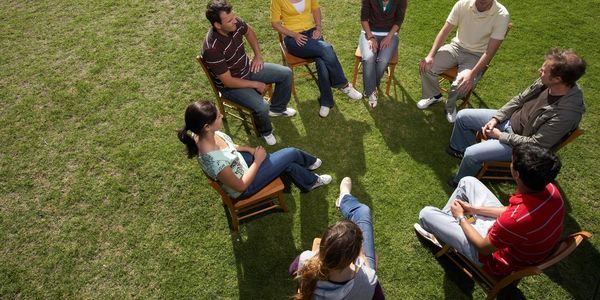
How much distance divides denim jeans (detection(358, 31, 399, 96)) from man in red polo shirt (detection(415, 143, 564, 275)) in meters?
2.36

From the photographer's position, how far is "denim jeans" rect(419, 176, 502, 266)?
3.32 metres

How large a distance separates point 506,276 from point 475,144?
161cm

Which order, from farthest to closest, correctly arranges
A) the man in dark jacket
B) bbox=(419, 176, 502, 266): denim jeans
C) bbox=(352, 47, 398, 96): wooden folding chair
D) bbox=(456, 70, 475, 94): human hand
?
bbox=(352, 47, 398, 96): wooden folding chair < bbox=(456, 70, 475, 94): human hand < the man in dark jacket < bbox=(419, 176, 502, 266): denim jeans

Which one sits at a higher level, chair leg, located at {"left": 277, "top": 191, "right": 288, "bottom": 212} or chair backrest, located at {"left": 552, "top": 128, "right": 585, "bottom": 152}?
chair backrest, located at {"left": 552, "top": 128, "right": 585, "bottom": 152}

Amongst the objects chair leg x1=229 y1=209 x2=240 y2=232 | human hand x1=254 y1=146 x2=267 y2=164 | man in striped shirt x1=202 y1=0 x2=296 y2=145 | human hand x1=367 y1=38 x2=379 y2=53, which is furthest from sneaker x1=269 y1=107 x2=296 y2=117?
chair leg x1=229 y1=209 x2=240 y2=232

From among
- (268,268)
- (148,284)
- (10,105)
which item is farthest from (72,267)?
(10,105)

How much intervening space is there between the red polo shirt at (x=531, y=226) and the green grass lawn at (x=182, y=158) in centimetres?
99

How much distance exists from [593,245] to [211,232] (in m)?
4.08

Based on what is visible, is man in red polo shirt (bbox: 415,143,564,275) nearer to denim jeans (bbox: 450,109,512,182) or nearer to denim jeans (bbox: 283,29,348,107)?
denim jeans (bbox: 450,109,512,182)

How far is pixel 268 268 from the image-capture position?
3865 millimetres

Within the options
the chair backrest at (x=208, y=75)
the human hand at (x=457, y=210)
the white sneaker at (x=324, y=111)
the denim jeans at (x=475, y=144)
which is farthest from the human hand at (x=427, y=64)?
the chair backrest at (x=208, y=75)

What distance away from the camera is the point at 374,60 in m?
5.07

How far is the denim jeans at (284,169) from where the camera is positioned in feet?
12.2

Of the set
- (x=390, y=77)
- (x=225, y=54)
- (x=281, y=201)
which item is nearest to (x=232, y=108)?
(x=225, y=54)
